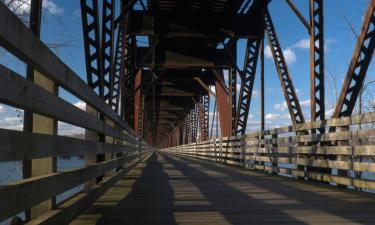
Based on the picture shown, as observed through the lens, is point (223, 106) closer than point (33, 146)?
No

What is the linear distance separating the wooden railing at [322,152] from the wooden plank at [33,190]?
3867mm

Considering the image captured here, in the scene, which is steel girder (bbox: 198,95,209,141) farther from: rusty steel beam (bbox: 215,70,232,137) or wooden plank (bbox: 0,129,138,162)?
wooden plank (bbox: 0,129,138,162)

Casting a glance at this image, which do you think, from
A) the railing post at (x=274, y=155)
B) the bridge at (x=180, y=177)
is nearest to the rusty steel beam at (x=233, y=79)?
the bridge at (x=180, y=177)

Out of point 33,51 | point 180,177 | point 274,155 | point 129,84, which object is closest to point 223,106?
point 129,84

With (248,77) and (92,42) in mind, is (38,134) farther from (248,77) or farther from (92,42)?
(248,77)

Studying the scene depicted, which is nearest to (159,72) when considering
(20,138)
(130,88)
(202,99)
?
(130,88)

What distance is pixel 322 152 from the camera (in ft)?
26.2

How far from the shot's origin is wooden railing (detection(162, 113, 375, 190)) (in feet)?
21.3

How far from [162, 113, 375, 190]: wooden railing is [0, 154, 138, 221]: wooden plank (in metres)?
3.87

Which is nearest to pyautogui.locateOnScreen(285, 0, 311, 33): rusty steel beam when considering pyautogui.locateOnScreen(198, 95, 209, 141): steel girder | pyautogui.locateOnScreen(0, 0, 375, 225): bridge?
pyautogui.locateOnScreen(0, 0, 375, 225): bridge

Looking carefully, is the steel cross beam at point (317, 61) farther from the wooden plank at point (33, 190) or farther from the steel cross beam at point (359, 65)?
the wooden plank at point (33, 190)

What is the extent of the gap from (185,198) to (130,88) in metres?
14.5

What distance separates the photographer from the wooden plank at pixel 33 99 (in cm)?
229

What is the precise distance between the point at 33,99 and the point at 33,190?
0.50 metres
